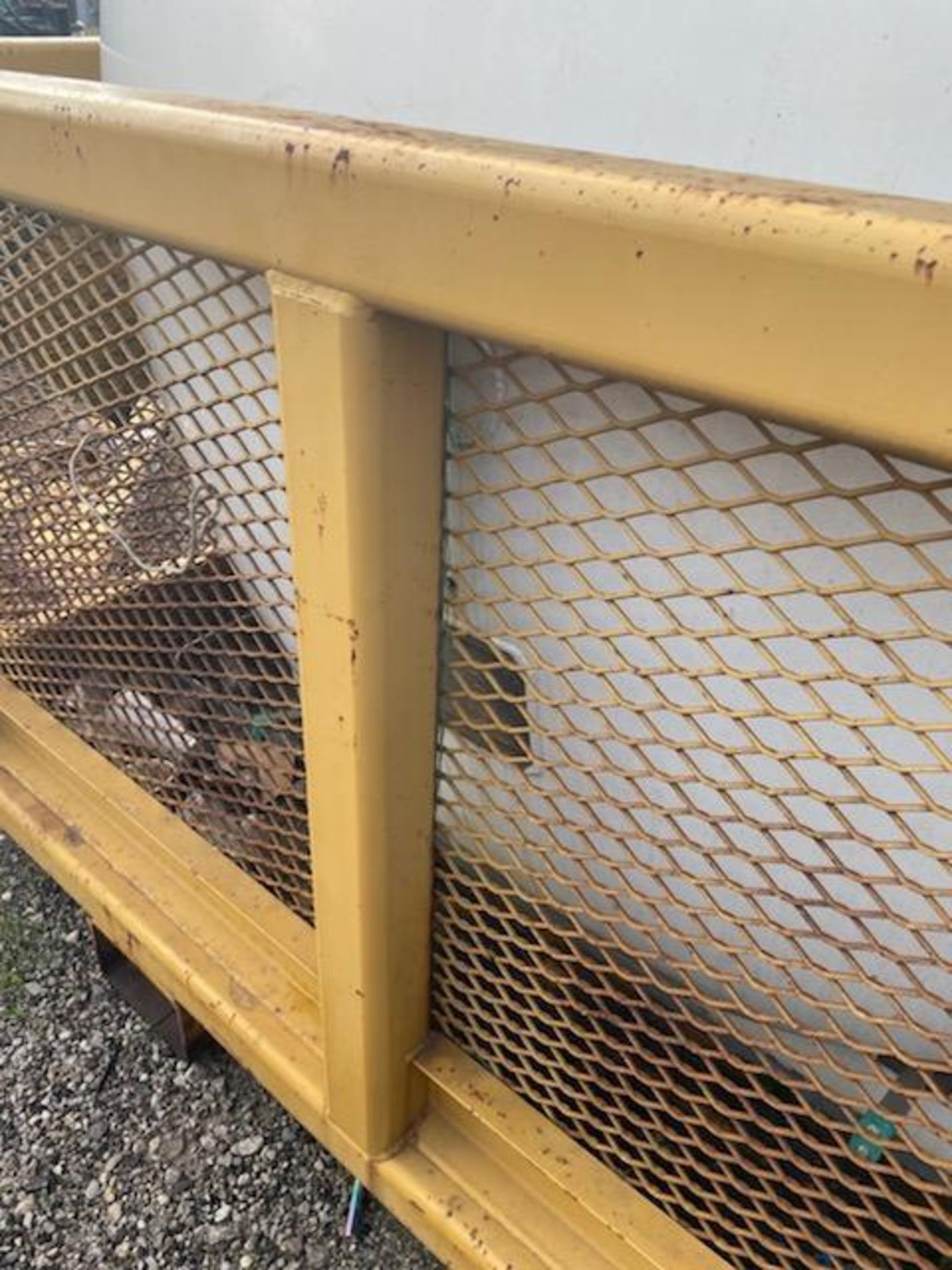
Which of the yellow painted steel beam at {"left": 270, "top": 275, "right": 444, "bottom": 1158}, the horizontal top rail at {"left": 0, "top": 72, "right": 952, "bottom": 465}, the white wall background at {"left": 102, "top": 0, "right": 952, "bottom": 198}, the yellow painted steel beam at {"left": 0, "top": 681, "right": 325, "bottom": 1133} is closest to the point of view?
the horizontal top rail at {"left": 0, "top": 72, "right": 952, "bottom": 465}

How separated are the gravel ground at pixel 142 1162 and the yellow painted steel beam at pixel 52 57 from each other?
1.83 meters

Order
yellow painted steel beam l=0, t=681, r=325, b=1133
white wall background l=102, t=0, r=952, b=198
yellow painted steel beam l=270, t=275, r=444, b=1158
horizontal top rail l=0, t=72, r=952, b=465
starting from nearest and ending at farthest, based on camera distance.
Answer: horizontal top rail l=0, t=72, r=952, b=465 < white wall background l=102, t=0, r=952, b=198 < yellow painted steel beam l=270, t=275, r=444, b=1158 < yellow painted steel beam l=0, t=681, r=325, b=1133

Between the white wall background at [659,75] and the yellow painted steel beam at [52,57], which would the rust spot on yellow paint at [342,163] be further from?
the yellow painted steel beam at [52,57]

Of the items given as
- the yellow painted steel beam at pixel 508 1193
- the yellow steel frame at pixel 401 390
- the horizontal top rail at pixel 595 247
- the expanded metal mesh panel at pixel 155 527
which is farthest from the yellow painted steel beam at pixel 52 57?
the yellow painted steel beam at pixel 508 1193

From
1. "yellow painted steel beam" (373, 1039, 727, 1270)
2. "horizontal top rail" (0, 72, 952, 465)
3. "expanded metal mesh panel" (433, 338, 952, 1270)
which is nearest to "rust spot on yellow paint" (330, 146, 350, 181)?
"horizontal top rail" (0, 72, 952, 465)

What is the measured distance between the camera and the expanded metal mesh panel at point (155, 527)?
121 centimetres

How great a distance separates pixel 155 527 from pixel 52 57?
49.0 inches

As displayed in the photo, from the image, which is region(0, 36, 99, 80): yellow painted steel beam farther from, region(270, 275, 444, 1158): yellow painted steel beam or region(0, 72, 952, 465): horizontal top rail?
region(270, 275, 444, 1158): yellow painted steel beam

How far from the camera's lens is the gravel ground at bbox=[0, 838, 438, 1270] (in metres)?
1.58

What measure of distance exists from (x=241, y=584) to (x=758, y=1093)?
2.93 ft

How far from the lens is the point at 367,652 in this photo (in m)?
0.99

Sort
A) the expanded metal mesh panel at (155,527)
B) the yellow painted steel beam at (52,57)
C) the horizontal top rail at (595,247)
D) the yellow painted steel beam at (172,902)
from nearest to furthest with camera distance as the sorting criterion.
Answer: the horizontal top rail at (595,247) → the expanded metal mesh panel at (155,527) → the yellow painted steel beam at (172,902) → the yellow painted steel beam at (52,57)

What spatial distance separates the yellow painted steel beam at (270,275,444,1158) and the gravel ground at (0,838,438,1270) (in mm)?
356

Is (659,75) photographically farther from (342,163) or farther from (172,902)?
(172,902)
